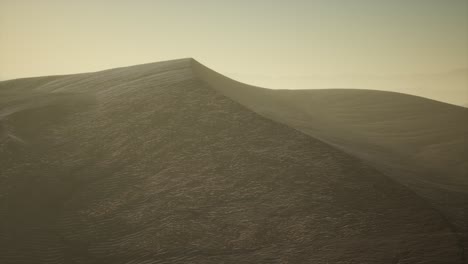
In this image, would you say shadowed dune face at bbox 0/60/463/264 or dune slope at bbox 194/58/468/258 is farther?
dune slope at bbox 194/58/468/258

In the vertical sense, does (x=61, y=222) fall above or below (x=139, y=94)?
below

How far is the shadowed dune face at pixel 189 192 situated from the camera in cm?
1095

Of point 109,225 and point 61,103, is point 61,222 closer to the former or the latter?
point 109,225

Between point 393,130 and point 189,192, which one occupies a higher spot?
point 393,130

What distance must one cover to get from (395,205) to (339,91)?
3042 cm

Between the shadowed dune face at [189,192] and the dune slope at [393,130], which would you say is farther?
the dune slope at [393,130]

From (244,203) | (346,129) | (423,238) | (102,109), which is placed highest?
(102,109)

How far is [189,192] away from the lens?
14086 millimetres

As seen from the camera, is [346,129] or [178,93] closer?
[178,93]

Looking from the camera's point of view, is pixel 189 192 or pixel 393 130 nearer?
pixel 189 192

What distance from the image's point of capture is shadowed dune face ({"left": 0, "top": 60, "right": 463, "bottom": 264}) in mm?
10945

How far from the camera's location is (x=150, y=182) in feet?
49.2

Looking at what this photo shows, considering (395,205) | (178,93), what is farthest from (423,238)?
(178,93)

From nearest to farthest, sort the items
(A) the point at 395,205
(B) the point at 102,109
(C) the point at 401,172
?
(A) the point at 395,205 < (C) the point at 401,172 < (B) the point at 102,109
